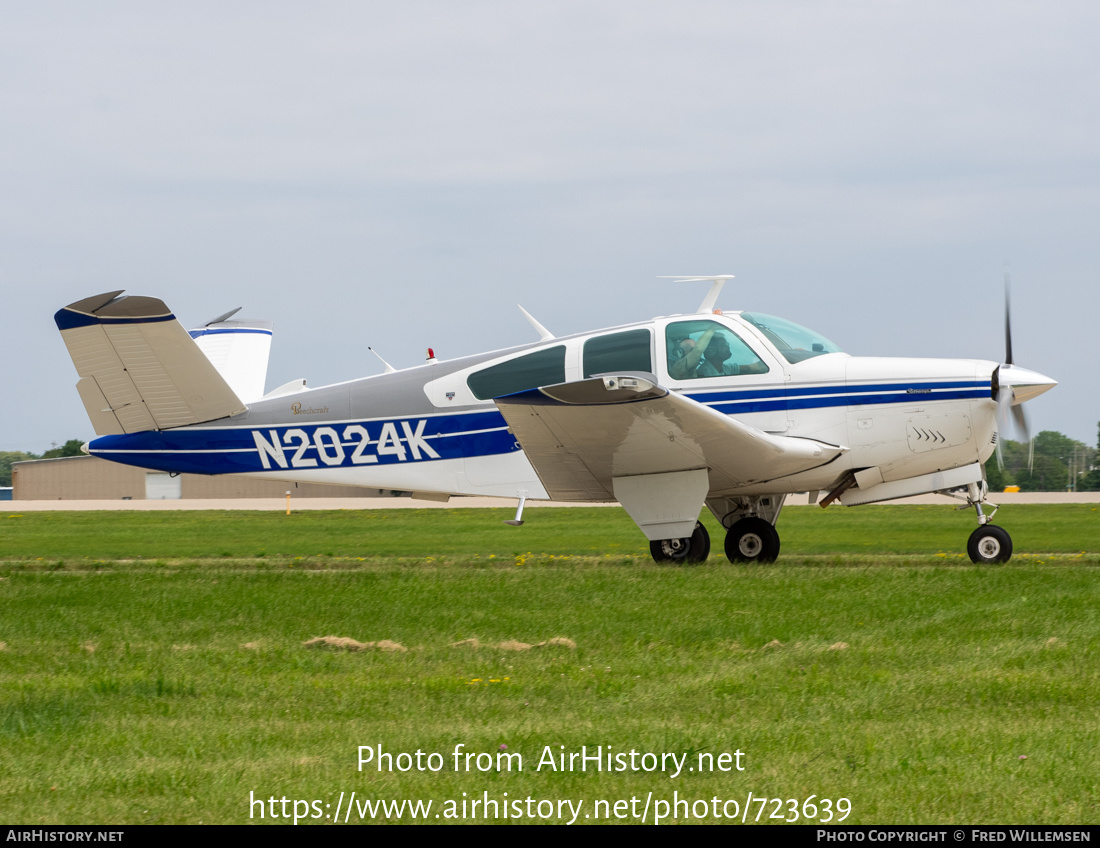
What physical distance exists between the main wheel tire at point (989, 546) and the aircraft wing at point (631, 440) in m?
1.73

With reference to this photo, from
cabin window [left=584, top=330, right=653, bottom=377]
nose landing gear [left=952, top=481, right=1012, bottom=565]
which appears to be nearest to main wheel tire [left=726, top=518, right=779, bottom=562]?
nose landing gear [left=952, top=481, right=1012, bottom=565]

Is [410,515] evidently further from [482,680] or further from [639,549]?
[482,680]

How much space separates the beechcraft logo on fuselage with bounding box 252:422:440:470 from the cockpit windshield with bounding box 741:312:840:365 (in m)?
4.07

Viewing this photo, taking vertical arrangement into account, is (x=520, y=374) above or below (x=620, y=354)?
below

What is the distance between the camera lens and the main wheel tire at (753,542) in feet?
40.8

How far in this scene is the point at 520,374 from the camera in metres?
12.4

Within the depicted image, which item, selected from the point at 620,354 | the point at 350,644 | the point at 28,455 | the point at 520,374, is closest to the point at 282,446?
the point at 520,374

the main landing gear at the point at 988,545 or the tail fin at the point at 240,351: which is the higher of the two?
the tail fin at the point at 240,351

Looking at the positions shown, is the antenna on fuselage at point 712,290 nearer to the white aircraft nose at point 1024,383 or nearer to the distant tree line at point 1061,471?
the white aircraft nose at point 1024,383

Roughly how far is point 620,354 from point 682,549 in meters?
2.22

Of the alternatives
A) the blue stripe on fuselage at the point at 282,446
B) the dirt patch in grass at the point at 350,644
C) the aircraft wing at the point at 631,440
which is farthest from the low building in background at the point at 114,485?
the dirt patch in grass at the point at 350,644

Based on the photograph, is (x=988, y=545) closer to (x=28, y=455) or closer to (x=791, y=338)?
(x=791, y=338)

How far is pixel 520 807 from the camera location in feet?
12.7

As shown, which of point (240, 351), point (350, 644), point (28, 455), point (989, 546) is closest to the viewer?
point (350, 644)
